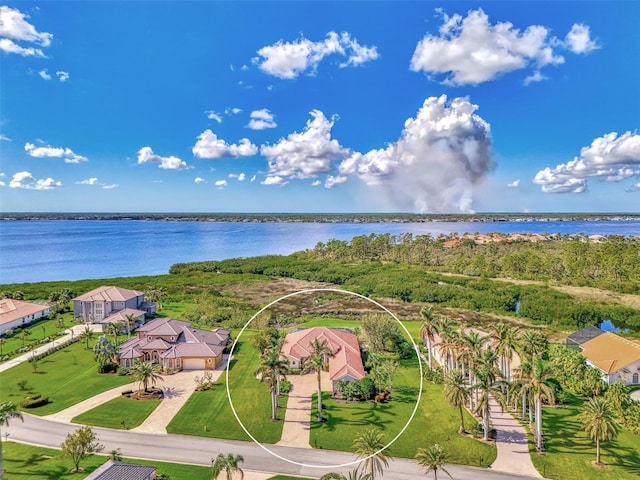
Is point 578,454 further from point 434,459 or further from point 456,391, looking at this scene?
point 434,459

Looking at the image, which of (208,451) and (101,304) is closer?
(208,451)

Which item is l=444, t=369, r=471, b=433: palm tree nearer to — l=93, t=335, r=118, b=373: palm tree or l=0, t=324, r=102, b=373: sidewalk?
l=93, t=335, r=118, b=373: palm tree

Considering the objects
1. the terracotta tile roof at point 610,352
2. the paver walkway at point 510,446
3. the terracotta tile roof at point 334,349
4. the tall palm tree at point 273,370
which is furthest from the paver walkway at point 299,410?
the terracotta tile roof at point 610,352

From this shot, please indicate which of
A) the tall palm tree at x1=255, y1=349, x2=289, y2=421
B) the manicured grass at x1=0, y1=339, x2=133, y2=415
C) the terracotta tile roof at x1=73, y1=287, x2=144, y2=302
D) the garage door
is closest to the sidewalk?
the manicured grass at x1=0, y1=339, x2=133, y2=415

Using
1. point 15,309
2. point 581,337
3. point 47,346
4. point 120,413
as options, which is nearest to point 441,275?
point 581,337

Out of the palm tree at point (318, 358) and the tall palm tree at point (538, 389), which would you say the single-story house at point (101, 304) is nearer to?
the palm tree at point (318, 358)

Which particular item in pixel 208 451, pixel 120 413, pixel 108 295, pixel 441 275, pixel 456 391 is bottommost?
pixel 208 451

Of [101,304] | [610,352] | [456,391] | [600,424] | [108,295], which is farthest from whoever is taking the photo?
[108,295]
